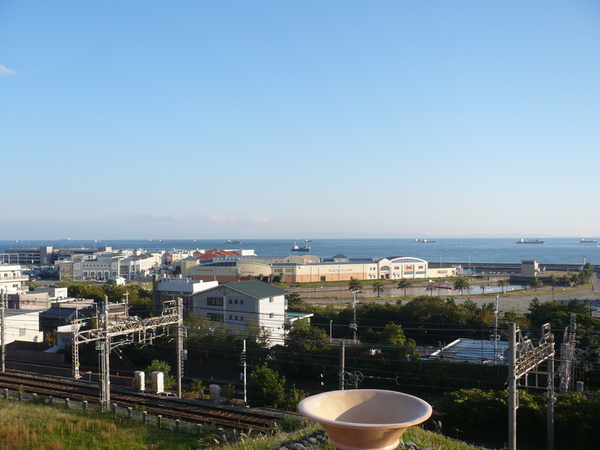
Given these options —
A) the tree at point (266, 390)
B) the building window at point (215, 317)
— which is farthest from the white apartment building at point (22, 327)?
the tree at point (266, 390)

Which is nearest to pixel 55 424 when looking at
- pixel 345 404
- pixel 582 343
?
pixel 345 404

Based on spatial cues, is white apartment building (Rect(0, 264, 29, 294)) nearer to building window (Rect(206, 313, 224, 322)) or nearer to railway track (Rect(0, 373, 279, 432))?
building window (Rect(206, 313, 224, 322))

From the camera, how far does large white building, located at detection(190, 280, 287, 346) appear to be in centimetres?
1866

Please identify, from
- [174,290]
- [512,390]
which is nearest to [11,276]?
[174,290]

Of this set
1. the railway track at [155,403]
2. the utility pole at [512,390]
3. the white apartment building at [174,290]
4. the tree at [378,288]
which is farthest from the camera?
the tree at [378,288]

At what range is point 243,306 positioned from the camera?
18953 millimetres

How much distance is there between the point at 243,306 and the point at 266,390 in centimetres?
812

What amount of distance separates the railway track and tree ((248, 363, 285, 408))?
113 centimetres

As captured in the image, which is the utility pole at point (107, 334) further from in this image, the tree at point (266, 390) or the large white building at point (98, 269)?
the large white building at point (98, 269)

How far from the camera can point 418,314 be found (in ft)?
69.3

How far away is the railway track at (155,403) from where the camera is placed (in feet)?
29.8

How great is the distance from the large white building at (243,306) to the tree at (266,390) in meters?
6.62

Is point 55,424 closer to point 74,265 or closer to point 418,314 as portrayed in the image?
point 418,314

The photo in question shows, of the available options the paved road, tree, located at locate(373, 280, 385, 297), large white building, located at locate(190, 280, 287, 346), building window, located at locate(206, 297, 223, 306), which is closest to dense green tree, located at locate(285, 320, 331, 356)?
large white building, located at locate(190, 280, 287, 346)
